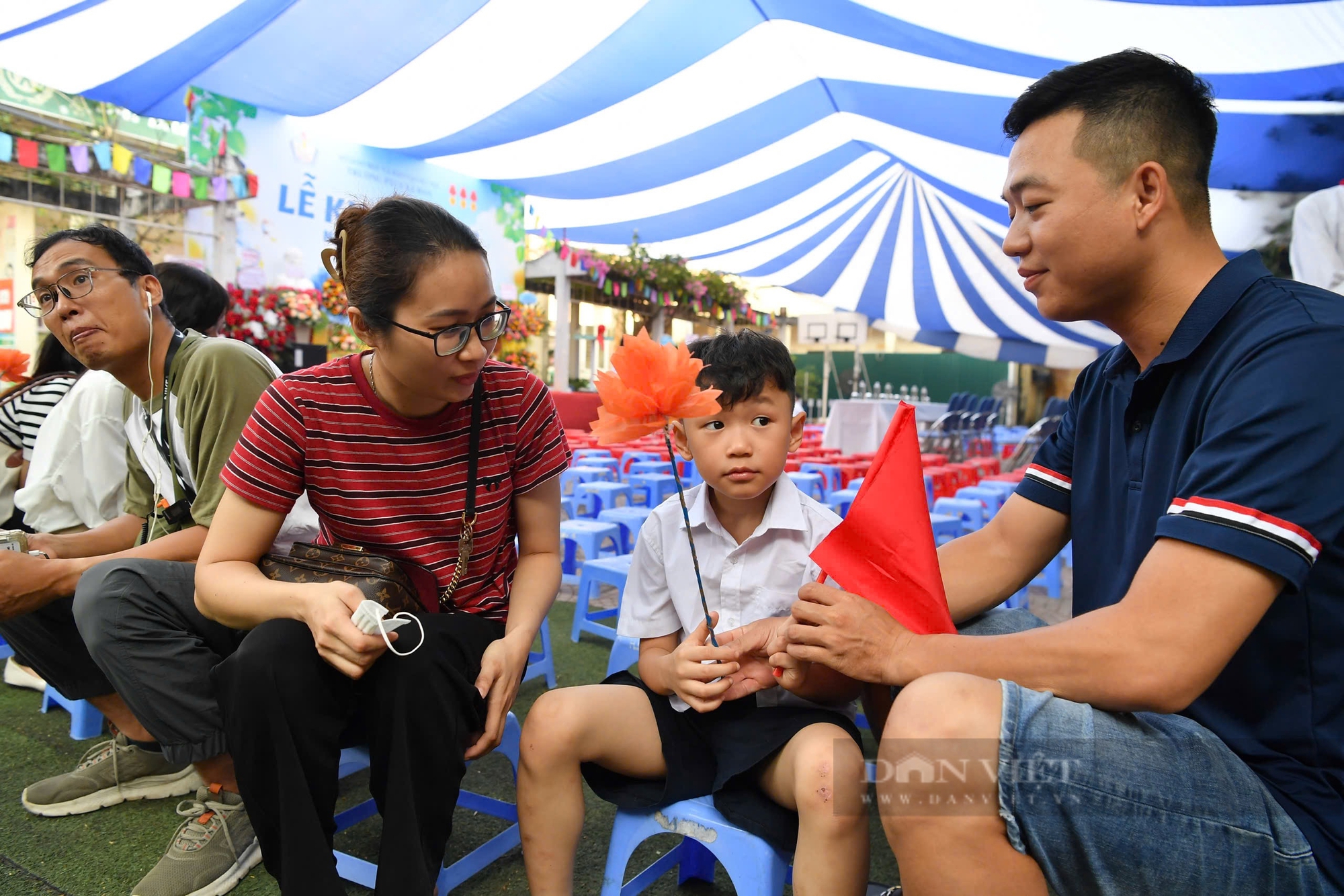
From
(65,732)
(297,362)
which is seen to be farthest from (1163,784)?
(297,362)

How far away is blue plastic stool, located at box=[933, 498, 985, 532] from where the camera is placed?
4109 mm

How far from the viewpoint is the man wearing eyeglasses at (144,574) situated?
149cm

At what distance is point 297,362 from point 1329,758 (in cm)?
762

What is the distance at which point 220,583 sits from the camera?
130 centimetres

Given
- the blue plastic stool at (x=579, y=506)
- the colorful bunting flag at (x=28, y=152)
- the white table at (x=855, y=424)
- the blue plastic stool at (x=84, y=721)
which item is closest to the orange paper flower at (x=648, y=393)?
the blue plastic stool at (x=84, y=721)

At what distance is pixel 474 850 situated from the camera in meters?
1.62

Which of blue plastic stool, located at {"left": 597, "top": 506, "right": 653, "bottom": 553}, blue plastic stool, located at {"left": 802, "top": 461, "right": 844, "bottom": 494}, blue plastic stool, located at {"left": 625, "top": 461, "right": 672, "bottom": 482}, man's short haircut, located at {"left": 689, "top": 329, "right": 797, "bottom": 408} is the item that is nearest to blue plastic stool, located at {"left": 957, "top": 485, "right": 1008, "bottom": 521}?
blue plastic stool, located at {"left": 802, "top": 461, "right": 844, "bottom": 494}

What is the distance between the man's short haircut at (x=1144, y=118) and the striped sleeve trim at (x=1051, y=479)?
47cm

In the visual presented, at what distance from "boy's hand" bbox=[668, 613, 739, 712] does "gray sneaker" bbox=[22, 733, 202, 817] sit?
137cm

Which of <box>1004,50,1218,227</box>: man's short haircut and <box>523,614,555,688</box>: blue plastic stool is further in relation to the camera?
<box>523,614,555,688</box>: blue plastic stool

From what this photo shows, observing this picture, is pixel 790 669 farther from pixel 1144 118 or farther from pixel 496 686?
pixel 1144 118

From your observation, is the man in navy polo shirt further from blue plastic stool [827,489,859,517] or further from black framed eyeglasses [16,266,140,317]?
blue plastic stool [827,489,859,517]

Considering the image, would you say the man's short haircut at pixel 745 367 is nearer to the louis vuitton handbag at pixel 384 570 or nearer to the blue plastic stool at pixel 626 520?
the louis vuitton handbag at pixel 384 570

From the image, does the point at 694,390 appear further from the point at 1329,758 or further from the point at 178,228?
the point at 178,228
